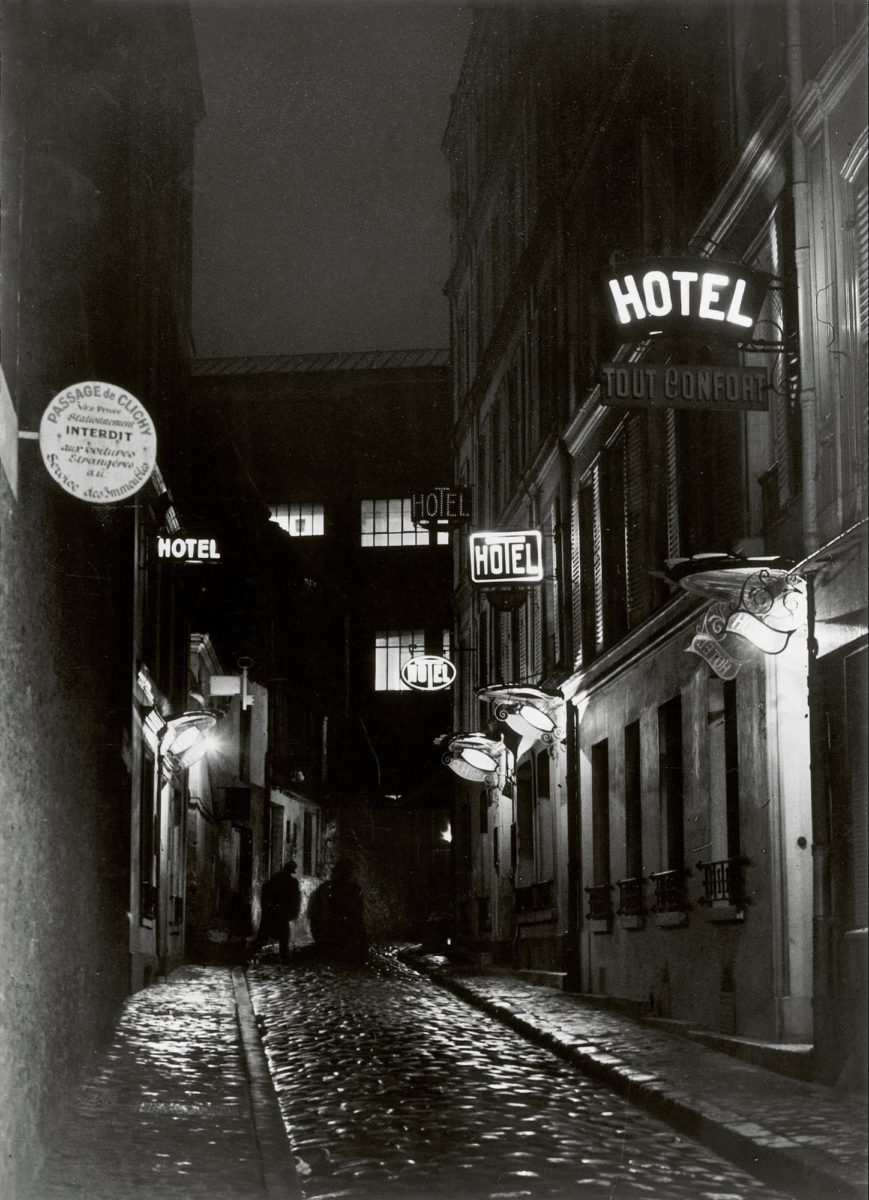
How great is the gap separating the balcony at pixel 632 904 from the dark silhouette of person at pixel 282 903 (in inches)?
399

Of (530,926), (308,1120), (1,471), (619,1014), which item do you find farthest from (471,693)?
(1,471)

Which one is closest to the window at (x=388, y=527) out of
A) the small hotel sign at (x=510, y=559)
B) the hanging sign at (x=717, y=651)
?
the small hotel sign at (x=510, y=559)

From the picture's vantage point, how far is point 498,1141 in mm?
8828

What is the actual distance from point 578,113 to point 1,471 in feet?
62.7

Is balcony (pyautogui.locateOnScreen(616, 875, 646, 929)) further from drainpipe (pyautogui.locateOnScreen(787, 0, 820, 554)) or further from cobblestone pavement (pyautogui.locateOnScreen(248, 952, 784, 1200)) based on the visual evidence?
drainpipe (pyautogui.locateOnScreen(787, 0, 820, 554))

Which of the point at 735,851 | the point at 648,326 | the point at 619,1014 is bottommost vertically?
the point at 619,1014

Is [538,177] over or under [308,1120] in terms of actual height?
over

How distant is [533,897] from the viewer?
2614 cm

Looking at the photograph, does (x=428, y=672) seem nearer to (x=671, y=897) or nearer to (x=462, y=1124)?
(x=671, y=897)

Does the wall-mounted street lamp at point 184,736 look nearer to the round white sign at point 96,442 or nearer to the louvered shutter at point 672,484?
the louvered shutter at point 672,484

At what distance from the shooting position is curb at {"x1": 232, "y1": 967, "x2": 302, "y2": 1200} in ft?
24.8

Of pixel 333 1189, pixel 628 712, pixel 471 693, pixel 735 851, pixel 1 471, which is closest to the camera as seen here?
pixel 1 471

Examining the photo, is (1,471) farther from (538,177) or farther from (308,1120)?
(538,177)

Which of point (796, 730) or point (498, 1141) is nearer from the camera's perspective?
point (498, 1141)
